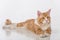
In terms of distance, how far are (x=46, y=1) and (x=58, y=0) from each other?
0.09m

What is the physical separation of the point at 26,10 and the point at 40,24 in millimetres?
178

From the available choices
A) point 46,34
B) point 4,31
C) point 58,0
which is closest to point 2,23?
point 4,31

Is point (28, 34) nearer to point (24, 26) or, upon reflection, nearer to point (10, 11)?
point (24, 26)

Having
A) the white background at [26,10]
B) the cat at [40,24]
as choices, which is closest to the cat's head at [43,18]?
the cat at [40,24]

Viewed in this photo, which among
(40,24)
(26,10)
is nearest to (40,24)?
(40,24)

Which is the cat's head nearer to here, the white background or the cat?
the cat

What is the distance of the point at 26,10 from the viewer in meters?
1.03

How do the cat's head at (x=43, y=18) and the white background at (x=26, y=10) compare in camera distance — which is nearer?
the cat's head at (x=43, y=18)

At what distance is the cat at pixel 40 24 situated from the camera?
0.91m

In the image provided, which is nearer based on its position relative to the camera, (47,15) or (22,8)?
(47,15)

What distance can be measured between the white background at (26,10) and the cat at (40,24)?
2.0 inches

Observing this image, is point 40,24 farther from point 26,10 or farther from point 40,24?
point 26,10

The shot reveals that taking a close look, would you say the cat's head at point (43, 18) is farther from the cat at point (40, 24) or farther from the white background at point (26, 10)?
the white background at point (26, 10)

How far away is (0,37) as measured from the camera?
39.6 inches
